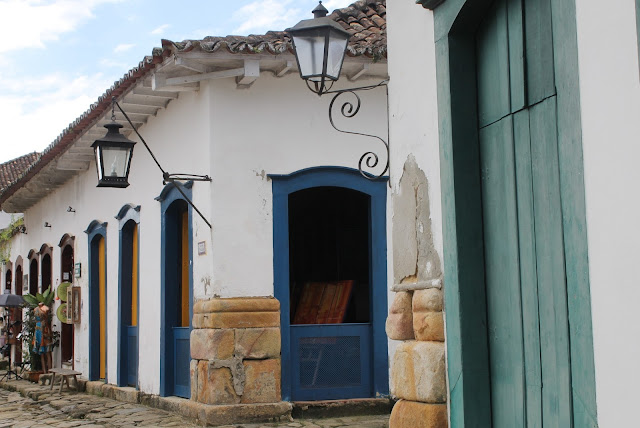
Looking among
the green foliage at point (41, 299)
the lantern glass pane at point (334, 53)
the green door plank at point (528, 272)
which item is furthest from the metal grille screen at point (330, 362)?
the green foliage at point (41, 299)

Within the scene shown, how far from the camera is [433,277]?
446 centimetres

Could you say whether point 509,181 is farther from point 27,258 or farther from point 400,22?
point 27,258

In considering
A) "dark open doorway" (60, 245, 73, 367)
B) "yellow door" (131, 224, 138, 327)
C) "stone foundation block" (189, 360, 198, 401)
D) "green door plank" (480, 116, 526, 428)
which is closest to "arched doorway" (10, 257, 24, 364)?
"dark open doorway" (60, 245, 73, 367)

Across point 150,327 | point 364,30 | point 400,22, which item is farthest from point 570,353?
point 150,327

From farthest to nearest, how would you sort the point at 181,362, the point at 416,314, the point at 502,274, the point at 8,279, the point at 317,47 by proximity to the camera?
the point at 8,279 → the point at 181,362 → the point at 317,47 → the point at 416,314 → the point at 502,274

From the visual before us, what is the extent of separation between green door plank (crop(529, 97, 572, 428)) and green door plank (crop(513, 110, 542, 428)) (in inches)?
1.7

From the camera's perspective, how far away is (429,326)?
438 cm

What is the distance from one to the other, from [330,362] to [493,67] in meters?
6.22

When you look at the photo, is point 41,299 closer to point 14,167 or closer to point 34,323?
point 34,323

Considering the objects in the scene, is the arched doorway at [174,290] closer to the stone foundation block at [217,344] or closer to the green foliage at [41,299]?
the stone foundation block at [217,344]

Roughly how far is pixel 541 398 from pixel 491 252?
0.72 m

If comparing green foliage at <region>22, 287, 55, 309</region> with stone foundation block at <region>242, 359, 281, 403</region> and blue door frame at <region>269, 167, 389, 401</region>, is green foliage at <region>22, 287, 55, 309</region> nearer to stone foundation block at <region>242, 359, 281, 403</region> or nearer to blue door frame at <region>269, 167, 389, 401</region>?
blue door frame at <region>269, 167, 389, 401</region>

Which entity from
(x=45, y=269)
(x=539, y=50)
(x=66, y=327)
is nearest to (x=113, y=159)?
(x=539, y=50)

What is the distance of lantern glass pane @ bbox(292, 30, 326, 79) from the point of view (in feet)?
21.6
